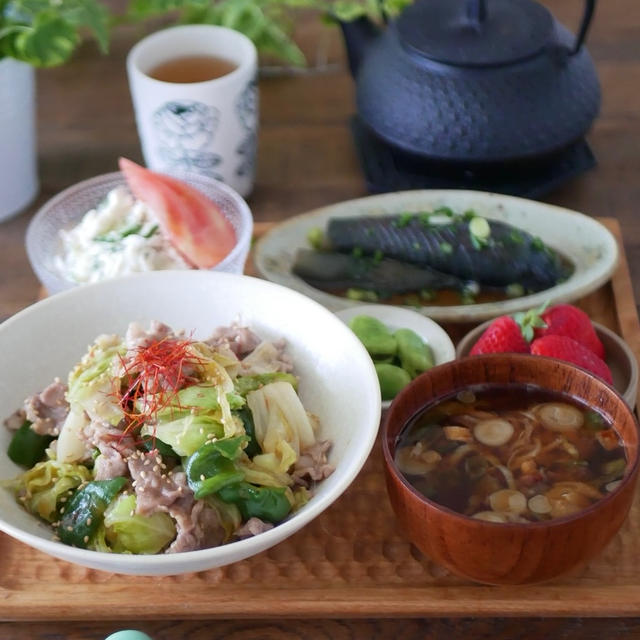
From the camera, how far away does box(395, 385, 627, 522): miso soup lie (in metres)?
1.23

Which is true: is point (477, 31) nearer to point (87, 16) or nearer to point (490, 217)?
point (490, 217)

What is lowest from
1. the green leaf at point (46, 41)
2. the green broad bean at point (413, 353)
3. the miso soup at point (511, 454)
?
the green broad bean at point (413, 353)

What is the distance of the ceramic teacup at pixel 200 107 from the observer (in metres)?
1.98

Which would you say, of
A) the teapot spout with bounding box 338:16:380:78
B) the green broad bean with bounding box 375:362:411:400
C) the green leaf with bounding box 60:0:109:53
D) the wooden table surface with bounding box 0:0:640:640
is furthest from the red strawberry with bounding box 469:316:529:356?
the green leaf with bounding box 60:0:109:53

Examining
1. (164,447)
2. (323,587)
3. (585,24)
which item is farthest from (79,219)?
(585,24)

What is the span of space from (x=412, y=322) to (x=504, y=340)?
0.20m

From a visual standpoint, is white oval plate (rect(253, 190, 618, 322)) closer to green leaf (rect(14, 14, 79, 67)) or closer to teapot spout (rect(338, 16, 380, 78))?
teapot spout (rect(338, 16, 380, 78))

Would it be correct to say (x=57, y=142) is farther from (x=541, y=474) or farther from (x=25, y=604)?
(x=541, y=474)

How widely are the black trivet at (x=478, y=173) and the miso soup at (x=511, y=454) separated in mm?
784

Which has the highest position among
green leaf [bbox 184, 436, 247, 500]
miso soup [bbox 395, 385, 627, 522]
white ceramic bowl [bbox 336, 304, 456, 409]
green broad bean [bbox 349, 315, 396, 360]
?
green leaf [bbox 184, 436, 247, 500]

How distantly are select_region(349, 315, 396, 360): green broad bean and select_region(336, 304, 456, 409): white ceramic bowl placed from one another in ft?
0.18

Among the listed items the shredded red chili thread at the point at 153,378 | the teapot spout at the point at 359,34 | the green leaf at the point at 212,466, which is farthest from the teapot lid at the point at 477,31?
the green leaf at the point at 212,466

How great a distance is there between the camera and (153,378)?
134 cm

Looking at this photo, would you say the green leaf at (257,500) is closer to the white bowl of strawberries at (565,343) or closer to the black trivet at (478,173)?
the white bowl of strawberries at (565,343)
